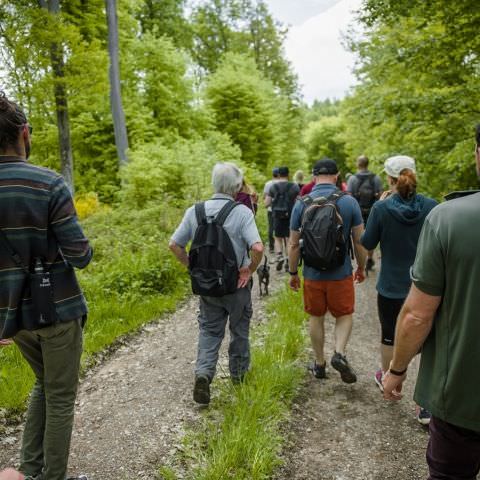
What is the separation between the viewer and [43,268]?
2473 mm

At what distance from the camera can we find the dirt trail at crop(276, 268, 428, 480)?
3336 millimetres

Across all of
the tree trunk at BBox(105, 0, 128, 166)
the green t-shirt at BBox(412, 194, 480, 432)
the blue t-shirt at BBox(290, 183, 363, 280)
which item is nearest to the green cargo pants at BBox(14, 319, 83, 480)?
the green t-shirt at BBox(412, 194, 480, 432)

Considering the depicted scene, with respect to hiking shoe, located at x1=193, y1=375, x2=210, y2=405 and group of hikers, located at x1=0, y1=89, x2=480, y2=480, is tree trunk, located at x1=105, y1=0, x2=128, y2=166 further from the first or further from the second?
hiking shoe, located at x1=193, y1=375, x2=210, y2=405

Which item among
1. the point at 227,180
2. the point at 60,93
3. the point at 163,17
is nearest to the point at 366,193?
the point at 227,180

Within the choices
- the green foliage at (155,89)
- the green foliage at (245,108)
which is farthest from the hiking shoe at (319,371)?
the green foliage at (245,108)

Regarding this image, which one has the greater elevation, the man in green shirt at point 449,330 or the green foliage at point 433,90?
the green foliage at point 433,90

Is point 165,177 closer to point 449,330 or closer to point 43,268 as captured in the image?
point 43,268

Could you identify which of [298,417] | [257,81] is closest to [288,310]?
[298,417]

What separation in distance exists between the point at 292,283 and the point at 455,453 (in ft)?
9.25

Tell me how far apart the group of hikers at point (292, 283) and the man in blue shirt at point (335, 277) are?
0.01 metres

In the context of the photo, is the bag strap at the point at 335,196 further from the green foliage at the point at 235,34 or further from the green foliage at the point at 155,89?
the green foliage at the point at 235,34

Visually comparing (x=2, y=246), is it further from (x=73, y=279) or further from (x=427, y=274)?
(x=427, y=274)

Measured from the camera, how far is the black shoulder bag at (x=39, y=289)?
241 cm

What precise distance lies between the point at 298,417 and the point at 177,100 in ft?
58.0
